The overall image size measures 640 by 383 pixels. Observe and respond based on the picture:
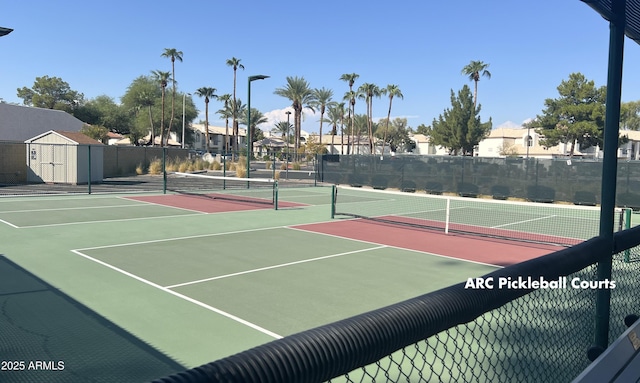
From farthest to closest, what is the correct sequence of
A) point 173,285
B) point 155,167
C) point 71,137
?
point 155,167 → point 71,137 → point 173,285

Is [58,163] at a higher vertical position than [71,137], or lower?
lower

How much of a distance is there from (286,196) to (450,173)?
33.2ft

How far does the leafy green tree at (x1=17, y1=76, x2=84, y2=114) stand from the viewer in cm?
7938

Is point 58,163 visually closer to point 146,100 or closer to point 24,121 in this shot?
point 24,121

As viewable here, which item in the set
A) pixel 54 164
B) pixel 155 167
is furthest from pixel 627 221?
pixel 155 167

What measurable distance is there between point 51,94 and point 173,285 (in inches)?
3375

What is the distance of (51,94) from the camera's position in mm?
81250

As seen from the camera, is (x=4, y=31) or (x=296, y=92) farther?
(x=296, y=92)

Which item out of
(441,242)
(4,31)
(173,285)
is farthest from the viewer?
(441,242)

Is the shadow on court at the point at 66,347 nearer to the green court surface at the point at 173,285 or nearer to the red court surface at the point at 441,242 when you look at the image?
the green court surface at the point at 173,285

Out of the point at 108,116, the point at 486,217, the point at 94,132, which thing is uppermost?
the point at 108,116

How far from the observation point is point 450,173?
29125mm

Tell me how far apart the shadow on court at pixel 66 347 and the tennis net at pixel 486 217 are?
332 inches

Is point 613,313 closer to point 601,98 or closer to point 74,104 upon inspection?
point 601,98
